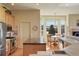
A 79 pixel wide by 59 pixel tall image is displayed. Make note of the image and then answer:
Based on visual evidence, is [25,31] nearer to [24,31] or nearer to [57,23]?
[24,31]

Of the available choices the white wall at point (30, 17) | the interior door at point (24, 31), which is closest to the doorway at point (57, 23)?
the white wall at point (30, 17)

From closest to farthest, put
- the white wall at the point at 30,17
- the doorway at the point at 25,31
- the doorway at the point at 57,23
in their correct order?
the doorway at the point at 57,23 < the white wall at the point at 30,17 < the doorway at the point at 25,31

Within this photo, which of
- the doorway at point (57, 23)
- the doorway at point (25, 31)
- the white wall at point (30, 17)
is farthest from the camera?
the doorway at point (25, 31)

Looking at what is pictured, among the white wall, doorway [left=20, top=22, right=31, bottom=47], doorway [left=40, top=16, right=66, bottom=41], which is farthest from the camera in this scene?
doorway [left=20, top=22, right=31, bottom=47]

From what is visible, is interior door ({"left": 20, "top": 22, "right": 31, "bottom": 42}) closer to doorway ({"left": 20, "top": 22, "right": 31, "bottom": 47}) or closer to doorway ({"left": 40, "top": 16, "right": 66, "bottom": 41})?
doorway ({"left": 20, "top": 22, "right": 31, "bottom": 47})

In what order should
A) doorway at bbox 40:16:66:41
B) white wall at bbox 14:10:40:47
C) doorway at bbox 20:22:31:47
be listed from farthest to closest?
doorway at bbox 20:22:31:47 < white wall at bbox 14:10:40:47 < doorway at bbox 40:16:66:41

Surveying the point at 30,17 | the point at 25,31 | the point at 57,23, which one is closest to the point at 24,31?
the point at 25,31

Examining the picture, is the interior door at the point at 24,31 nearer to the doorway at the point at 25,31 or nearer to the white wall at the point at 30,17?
the doorway at the point at 25,31

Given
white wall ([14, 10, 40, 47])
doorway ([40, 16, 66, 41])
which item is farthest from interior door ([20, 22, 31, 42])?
doorway ([40, 16, 66, 41])

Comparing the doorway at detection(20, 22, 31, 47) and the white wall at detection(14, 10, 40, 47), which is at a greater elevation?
the white wall at detection(14, 10, 40, 47)

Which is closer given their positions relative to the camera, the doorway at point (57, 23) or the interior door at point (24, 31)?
the doorway at point (57, 23)

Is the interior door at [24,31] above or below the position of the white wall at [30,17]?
below

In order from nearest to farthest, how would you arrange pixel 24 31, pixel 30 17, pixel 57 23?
pixel 57 23 < pixel 24 31 < pixel 30 17

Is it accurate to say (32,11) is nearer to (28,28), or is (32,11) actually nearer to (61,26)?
(28,28)
